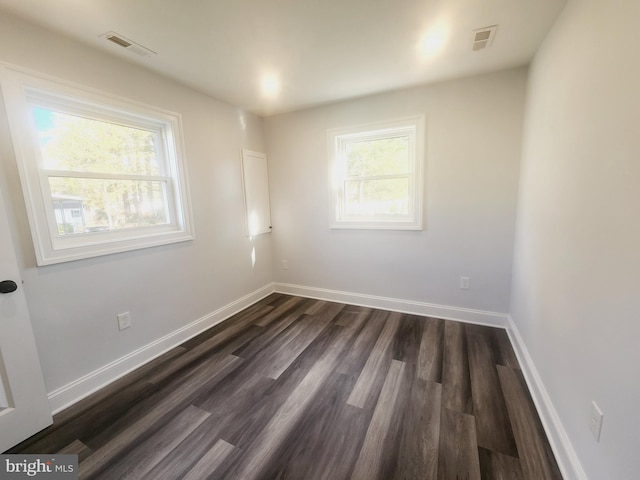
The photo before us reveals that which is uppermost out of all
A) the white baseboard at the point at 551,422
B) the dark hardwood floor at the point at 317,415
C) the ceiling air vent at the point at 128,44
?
the ceiling air vent at the point at 128,44

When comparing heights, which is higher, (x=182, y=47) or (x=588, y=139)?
(x=182, y=47)

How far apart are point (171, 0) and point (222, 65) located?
70 cm

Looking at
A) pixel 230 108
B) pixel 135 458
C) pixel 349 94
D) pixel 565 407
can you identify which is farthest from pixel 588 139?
pixel 230 108

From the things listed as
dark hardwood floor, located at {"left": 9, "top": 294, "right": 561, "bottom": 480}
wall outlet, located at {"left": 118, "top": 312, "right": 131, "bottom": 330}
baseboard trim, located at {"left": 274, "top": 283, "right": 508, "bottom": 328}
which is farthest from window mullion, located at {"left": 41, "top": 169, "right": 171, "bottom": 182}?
baseboard trim, located at {"left": 274, "top": 283, "right": 508, "bottom": 328}

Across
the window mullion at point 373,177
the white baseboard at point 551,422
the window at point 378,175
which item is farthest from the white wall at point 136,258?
the white baseboard at point 551,422

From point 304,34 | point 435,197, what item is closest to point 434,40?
point 304,34

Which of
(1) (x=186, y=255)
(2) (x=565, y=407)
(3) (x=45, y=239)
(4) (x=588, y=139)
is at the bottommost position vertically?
(2) (x=565, y=407)

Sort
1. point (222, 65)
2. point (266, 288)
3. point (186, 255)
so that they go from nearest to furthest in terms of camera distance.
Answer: point (222, 65) < point (186, 255) < point (266, 288)

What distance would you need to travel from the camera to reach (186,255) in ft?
8.36

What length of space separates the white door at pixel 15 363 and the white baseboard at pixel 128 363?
172 mm

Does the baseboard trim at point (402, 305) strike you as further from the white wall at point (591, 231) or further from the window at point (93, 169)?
the window at point (93, 169)

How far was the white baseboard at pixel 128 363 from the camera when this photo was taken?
1.78 metres

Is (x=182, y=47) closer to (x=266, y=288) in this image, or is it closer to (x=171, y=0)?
(x=171, y=0)

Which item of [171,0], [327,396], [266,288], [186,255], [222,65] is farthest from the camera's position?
[266,288]
